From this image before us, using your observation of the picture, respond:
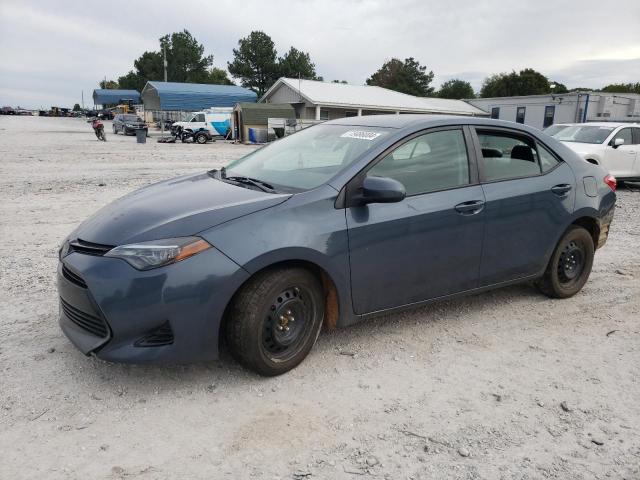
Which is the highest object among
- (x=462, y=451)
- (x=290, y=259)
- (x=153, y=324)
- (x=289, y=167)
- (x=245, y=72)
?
(x=245, y=72)

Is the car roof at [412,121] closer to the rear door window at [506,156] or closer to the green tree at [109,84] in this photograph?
the rear door window at [506,156]

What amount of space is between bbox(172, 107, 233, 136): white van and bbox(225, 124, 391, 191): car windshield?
1198 inches

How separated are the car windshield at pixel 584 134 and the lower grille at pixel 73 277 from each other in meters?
12.2

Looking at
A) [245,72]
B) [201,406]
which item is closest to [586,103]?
[201,406]

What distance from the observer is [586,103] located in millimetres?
36000

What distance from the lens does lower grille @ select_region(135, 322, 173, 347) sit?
2.85 m

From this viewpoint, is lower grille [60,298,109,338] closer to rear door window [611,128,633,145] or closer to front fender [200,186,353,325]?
front fender [200,186,353,325]

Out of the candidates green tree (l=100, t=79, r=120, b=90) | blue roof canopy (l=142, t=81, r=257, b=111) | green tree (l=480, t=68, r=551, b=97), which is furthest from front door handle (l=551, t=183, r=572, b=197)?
green tree (l=100, t=79, r=120, b=90)

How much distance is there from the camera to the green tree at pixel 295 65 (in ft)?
258

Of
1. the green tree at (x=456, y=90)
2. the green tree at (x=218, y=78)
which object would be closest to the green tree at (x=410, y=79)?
the green tree at (x=456, y=90)

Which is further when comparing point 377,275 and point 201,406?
point 377,275

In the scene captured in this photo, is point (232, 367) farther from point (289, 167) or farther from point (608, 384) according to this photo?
point (608, 384)

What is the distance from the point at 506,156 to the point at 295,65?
7931 centimetres

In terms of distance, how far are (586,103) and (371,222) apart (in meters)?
38.6
